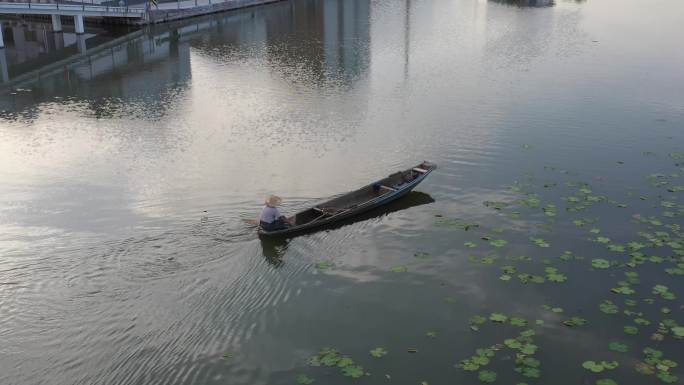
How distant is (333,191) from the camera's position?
71.1 feet

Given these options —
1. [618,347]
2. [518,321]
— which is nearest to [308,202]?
[518,321]

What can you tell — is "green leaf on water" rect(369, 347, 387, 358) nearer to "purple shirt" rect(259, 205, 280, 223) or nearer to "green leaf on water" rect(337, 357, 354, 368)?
"green leaf on water" rect(337, 357, 354, 368)

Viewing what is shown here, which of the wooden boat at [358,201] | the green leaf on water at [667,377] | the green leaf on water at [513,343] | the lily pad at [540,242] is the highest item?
the wooden boat at [358,201]

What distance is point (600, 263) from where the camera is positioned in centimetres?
1677

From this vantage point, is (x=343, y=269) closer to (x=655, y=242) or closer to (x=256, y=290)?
(x=256, y=290)

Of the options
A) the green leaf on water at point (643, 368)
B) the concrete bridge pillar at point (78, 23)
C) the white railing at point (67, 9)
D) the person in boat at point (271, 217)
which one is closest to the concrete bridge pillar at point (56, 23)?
the white railing at point (67, 9)

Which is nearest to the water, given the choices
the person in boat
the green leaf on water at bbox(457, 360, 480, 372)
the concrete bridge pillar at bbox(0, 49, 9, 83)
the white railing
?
the green leaf on water at bbox(457, 360, 480, 372)

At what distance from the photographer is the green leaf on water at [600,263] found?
1662 cm

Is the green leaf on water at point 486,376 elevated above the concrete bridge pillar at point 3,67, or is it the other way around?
the concrete bridge pillar at point 3,67

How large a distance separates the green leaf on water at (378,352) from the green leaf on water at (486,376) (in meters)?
2.03

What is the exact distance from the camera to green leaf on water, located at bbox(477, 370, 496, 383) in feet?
41.0

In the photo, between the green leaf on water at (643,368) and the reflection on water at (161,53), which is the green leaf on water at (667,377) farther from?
the reflection on water at (161,53)

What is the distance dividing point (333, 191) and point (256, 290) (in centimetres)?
676

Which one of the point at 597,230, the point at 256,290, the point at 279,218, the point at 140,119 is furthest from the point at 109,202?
the point at 597,230
